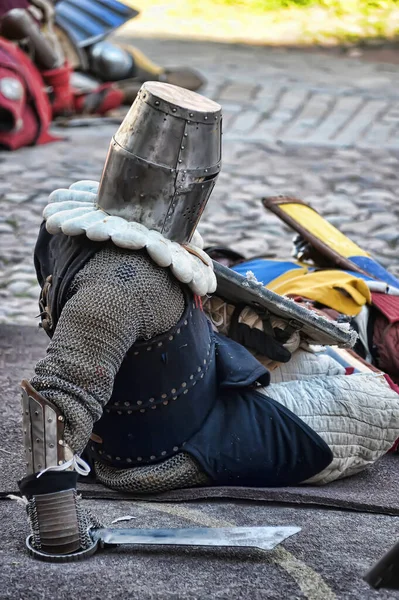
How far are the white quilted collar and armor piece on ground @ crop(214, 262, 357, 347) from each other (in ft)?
0.72

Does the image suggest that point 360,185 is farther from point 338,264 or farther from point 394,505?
point 394,505

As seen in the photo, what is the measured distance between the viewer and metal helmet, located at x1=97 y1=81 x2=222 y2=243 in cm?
257

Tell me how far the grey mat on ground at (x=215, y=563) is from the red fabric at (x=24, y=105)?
16.3 ft

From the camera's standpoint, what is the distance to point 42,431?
7.77ft

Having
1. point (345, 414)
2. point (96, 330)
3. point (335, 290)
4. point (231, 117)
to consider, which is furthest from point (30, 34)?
point (96, 330)

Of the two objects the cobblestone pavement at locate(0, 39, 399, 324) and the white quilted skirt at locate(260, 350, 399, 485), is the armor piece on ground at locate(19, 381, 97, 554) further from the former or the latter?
the cobblestone pavement at locate(0, 39, 399, 324)

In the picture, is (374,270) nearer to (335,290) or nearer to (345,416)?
(335,290)

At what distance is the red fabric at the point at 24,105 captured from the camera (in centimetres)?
725

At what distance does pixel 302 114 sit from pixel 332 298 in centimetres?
517

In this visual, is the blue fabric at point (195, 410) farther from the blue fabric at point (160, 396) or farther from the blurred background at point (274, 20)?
the blurred background at point (274, 20)

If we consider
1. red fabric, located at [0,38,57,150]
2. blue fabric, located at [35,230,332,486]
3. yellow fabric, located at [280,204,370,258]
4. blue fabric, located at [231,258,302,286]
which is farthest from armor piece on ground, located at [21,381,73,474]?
red fabric, located at [0,38,57,150]

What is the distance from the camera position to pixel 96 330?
242cm

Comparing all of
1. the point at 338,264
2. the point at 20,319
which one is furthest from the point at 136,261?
the point at 20,319

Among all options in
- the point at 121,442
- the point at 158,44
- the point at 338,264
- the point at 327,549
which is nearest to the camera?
the point at 327,549
